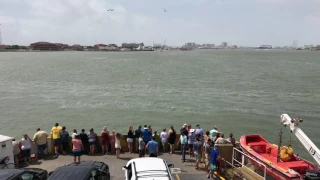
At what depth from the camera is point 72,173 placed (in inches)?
322

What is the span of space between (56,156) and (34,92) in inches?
1285

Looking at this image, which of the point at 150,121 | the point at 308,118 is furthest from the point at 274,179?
the point at 308,118

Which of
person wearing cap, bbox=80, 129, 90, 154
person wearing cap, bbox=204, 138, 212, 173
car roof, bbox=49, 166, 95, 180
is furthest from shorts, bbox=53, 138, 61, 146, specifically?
person wearing cap, bbox=204, 138, 212, 173

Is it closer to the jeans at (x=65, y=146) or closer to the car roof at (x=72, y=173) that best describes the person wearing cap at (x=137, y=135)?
the jeans at (x=65, y=146)

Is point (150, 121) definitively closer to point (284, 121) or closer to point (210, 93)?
point (210, 93)

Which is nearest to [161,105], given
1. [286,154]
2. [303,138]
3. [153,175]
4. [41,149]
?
[41,149]

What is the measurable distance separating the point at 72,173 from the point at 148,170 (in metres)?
2.00

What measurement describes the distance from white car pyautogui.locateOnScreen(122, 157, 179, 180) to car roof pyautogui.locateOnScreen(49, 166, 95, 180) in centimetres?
115

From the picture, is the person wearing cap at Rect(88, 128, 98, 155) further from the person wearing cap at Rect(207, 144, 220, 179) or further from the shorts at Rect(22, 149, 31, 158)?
the person wearing cap at Rect(207, 144, 220, 179)

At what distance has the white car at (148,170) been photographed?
7902 mm

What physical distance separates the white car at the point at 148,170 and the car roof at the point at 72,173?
1.15m

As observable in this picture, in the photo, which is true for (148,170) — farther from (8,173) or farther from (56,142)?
(56,142)

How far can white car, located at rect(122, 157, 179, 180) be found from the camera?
7902 mm

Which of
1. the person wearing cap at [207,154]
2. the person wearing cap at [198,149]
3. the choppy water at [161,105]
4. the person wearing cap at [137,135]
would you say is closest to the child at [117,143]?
the person wearing cap at [137,135]
